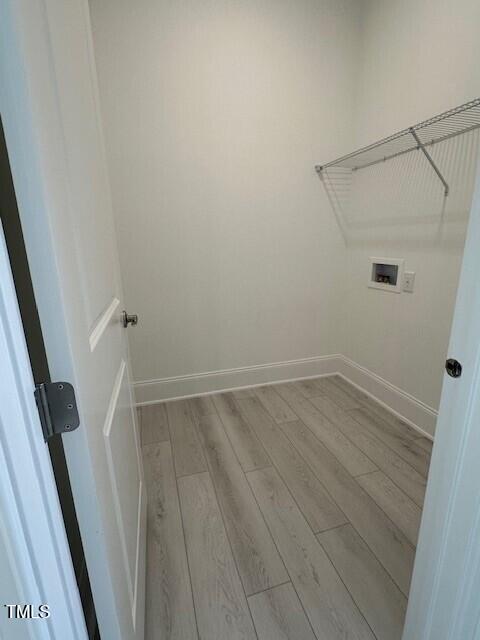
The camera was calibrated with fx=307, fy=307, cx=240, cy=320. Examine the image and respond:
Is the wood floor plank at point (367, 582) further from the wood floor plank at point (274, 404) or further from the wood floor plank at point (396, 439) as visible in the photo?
the wood floor plank at point (274, 404)

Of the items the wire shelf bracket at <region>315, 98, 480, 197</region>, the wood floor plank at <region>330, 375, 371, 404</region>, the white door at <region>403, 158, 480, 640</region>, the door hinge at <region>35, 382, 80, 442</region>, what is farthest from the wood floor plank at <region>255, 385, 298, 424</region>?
the door hinge at <region>35, 382, 80, 442</region>

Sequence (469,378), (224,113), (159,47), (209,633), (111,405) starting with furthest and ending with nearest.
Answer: (224,113), (159,47), (209,633), (111,405), (469,378)

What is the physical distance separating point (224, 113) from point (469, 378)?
6.97ft

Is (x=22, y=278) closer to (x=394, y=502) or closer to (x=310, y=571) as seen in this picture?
(x=310, y=571)

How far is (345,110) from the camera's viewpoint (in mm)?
2232

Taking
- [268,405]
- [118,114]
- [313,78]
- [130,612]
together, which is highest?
[313,78]

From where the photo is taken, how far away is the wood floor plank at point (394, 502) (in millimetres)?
1318

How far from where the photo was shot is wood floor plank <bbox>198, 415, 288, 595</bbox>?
1.14 meters

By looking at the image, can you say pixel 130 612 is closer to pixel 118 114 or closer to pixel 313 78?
pixel 118 114

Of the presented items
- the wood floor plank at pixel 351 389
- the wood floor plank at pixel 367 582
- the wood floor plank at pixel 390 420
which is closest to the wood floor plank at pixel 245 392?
the wood floor plank at pixel 351 389

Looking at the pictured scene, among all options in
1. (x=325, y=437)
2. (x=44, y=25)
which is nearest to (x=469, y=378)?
(x=44, y=25)

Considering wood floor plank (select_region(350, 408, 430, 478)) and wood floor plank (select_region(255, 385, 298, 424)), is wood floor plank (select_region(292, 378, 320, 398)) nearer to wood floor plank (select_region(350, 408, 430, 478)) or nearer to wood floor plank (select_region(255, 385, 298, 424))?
wood floor plank (select_region(255, 385, 298, 424))

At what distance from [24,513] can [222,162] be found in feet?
7.09

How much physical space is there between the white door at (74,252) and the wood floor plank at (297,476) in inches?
32.2
